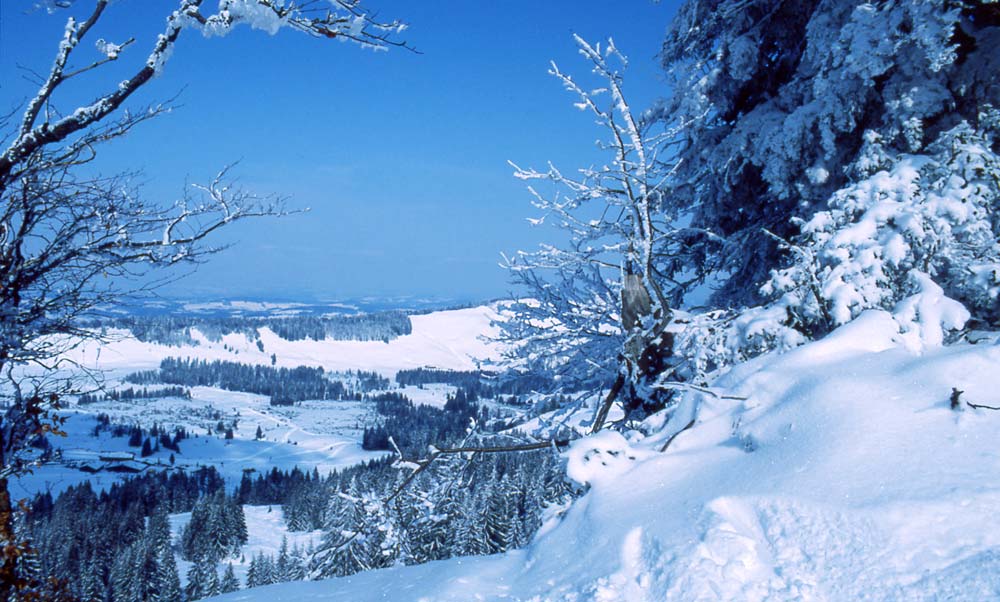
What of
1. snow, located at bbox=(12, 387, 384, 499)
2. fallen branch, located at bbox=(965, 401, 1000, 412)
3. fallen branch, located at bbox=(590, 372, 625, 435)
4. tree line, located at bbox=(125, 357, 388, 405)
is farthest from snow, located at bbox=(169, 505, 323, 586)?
tree line, located at bbox=(125, 357, 388, 405)

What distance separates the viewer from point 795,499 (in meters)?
2.44

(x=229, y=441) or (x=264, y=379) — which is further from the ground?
(x=264, y=379)

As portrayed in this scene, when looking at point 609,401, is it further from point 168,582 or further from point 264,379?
point 264,379

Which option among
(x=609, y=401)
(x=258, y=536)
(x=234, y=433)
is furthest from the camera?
(x=234, y=433)

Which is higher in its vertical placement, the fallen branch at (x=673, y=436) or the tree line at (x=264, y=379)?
the fallen branch at (x=673, y=436)

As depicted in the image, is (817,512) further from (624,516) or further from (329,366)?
(329,366)

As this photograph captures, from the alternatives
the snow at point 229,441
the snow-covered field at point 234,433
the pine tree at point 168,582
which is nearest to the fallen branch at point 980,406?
the pine tree at point 168,582

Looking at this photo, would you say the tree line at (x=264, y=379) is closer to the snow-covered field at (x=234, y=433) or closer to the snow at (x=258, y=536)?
the snow-covered field at (x=234, y=433)

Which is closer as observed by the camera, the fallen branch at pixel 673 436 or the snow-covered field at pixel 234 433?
the fallen branch at pixel 673 436

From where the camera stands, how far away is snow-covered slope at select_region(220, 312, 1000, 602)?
2.08 metres

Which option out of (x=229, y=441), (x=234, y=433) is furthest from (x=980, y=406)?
(x=234, y=433)

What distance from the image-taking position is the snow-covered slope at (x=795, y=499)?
6.82ft

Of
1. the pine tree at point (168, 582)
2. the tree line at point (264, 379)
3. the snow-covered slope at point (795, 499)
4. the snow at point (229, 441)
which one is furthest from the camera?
the tree line at point (264, 379)

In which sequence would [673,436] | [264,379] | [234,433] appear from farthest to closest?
1. [264,379]
2. [234,433]
3. [673,436]
